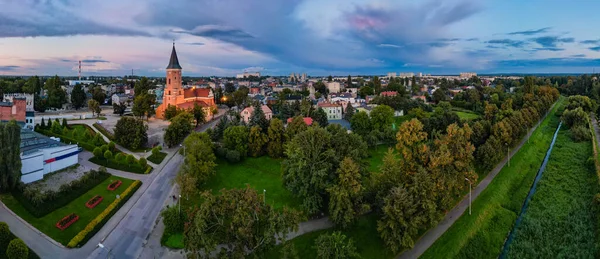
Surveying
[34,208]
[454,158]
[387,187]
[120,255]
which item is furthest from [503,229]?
[34,208]

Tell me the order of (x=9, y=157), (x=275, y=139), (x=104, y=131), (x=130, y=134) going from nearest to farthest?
1. (x=9, y=157)
2. (x=275, y=139)
3. (x=130, y=134)
4. (x=104, y=131)

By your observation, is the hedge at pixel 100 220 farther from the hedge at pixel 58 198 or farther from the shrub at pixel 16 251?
the hedge at pixel 58 198

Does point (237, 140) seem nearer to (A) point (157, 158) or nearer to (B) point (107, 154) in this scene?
(A) point (157, 158)

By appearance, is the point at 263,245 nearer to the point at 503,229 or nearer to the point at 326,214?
the point at 326,214

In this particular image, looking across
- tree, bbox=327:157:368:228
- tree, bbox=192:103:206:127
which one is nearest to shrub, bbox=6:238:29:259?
tree, bbox=327:157:368:228

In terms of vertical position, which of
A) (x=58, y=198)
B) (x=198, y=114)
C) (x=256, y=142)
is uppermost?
(x=198, y=114)

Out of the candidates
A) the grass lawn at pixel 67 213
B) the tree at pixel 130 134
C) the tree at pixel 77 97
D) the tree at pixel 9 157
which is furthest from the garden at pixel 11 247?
the tree at pixel 77 97

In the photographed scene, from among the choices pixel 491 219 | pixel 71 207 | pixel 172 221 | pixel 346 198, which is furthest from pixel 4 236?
pixel 491 219
